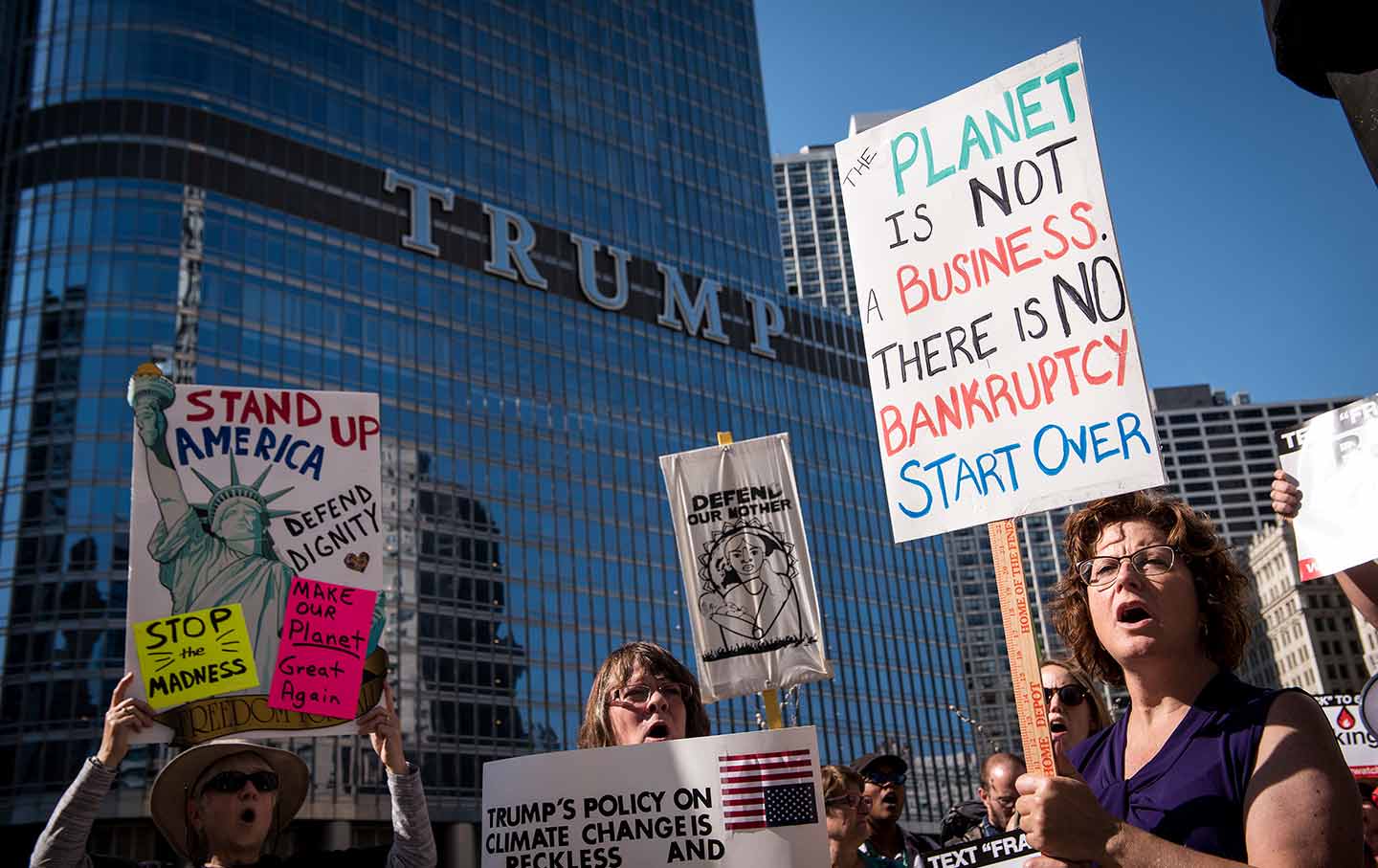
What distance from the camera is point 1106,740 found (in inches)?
144

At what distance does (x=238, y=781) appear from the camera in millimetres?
5906

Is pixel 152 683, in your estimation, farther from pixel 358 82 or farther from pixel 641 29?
pixel 641 29

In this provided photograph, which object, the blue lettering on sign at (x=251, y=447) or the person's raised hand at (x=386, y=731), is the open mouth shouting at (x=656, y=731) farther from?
the blue lettering on sign at (x=251, y=447)

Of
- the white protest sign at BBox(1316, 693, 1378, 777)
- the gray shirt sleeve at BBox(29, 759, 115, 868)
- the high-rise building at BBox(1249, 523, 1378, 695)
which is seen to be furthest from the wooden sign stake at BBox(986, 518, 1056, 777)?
the high-rise building at BBox(1249, 523, 1378, 695)

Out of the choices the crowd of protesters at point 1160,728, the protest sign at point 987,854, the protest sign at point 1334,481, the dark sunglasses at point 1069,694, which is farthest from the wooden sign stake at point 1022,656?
the protest sign at point 1334,481

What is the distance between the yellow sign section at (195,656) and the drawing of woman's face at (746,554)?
9.44 feet

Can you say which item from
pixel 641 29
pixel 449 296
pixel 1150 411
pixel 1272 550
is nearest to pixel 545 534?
pixel 449 296

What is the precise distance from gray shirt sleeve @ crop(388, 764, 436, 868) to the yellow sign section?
1.16m

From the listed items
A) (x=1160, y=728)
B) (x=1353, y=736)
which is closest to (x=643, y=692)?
(x=1160, y=728)

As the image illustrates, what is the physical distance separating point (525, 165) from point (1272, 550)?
258ft

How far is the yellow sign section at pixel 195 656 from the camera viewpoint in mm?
6535

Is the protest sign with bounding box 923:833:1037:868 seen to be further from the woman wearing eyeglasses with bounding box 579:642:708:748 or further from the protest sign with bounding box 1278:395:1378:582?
the protest sign with bounding box 1278:395:1378:582

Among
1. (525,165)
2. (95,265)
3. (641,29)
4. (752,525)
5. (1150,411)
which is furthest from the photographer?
(641,29)

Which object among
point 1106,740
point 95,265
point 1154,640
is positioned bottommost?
point 1106,740
